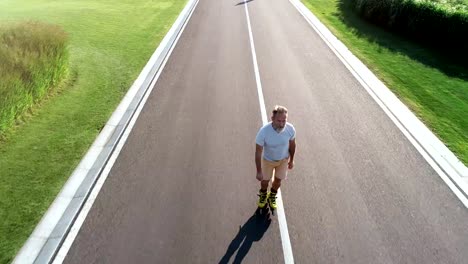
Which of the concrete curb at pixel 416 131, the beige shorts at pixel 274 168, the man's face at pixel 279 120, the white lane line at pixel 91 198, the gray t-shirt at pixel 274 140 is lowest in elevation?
the concrete curb at pixel 416 131

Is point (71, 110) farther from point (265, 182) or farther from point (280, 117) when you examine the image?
point (280, 117)

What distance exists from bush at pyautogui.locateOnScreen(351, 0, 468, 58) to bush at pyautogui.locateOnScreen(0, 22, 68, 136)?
14116 mm

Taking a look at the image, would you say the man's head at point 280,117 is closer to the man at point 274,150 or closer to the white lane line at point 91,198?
the man at point 274,150

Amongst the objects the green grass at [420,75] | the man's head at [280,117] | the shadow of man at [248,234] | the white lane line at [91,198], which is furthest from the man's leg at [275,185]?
the green grass at [420,75]

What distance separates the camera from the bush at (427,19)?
46.0 feet

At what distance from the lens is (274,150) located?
5852 mm

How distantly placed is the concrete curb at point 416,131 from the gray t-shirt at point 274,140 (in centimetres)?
390

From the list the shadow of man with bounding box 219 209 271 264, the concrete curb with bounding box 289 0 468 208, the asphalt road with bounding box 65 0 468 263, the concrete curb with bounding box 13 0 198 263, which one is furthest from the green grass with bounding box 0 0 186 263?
the concrete curb with bounding box 289 0 468 208

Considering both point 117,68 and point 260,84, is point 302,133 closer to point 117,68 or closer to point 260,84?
point 260,84

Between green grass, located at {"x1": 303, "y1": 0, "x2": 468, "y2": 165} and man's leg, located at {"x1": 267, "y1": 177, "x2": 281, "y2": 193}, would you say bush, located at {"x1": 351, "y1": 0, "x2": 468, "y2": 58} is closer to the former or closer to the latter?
green grass, located at {"x1": 303, "y1": 0, "x2": 468, "y2": 165}

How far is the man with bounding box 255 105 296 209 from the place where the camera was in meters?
5.51

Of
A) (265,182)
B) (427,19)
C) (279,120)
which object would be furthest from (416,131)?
(427,19)

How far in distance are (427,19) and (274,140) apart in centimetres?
1316

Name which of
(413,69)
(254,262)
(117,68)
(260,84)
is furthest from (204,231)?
(413,69)
